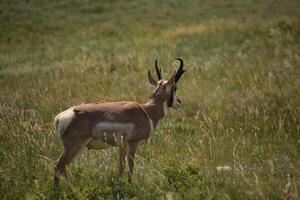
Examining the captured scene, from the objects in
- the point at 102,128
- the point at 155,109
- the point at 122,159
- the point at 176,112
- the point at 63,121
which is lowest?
the point at 176,112

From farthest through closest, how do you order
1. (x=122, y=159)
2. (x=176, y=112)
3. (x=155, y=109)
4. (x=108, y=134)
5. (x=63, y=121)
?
(x=176, y=112), (x=155, y=109), (x=122, y=159), (x=108, y=134), (x=63, y=121)

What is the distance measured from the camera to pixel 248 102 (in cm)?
876

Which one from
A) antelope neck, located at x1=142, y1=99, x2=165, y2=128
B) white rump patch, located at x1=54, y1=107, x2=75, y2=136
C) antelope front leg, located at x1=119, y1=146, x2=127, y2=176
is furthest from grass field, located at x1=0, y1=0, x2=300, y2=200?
antelope neck, located at x1=142, y1=99, x2=165, y2=128

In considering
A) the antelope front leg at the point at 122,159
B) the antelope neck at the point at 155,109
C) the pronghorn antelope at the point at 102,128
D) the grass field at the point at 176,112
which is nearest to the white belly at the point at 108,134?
the pronghorn antelope at the point at 102,128

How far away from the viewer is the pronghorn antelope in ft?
16.6

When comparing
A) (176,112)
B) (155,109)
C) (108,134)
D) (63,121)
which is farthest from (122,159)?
(176,112)

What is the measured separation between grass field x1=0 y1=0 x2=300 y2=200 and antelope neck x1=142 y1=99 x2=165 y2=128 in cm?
59

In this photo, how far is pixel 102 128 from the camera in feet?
17.0

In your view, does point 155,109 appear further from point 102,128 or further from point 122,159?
point 102,128

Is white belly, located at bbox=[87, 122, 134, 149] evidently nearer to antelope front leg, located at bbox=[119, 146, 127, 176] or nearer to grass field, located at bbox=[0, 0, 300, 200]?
antelope front leg, located at bbox=[119, 146, 127, 176]

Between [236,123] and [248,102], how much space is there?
3.05ft

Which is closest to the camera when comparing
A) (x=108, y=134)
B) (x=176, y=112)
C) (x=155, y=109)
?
(x=108, y=134)

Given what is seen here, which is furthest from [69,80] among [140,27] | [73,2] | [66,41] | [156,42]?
[73,2]

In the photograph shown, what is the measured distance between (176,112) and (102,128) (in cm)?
420
